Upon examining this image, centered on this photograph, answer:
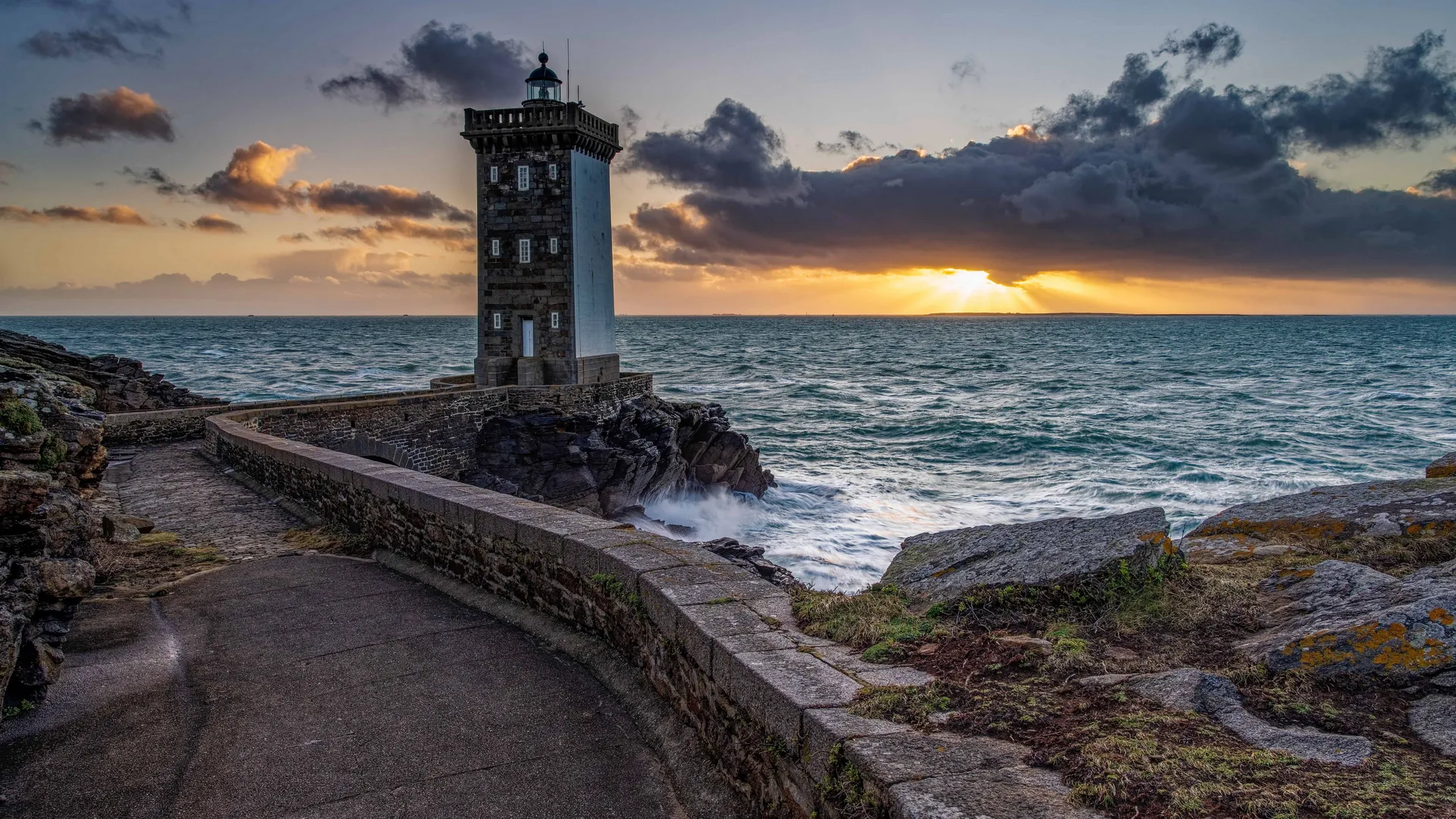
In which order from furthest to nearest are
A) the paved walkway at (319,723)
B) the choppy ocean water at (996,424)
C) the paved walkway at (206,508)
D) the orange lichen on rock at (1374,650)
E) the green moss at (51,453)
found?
the choppy ocean water at (996,424), the paved walkway at (206,508), the green moss at (51,453), the paved walkway at (319,723), the orange lichen on rock at (1374,650)

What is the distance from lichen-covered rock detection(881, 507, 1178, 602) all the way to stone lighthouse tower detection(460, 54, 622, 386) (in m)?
24.0

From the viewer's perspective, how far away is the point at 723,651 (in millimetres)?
4230

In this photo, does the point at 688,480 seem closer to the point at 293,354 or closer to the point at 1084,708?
the point at 1084,708

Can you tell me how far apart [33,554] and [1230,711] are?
6048 mm

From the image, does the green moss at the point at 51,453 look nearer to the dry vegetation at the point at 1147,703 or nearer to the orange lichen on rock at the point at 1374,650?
the dry vegetation at the point at 1147,703

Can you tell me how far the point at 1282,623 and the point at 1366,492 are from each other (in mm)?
3312

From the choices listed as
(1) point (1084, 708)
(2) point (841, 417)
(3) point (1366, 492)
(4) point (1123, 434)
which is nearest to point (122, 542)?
(1) point (1084, 708)

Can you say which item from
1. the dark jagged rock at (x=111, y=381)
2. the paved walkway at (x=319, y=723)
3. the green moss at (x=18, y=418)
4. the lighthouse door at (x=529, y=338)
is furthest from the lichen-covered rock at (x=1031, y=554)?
the dark jagged rock at (x=111, y=381)

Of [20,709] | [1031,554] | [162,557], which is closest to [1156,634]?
[1031,554]

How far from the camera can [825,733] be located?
3246mm

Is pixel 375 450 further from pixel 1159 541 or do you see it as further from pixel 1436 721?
pixel 1436 721

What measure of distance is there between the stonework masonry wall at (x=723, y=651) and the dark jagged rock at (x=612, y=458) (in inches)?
610

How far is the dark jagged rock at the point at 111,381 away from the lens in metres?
25.9

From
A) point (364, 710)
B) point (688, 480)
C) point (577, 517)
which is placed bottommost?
point (688, 480)
